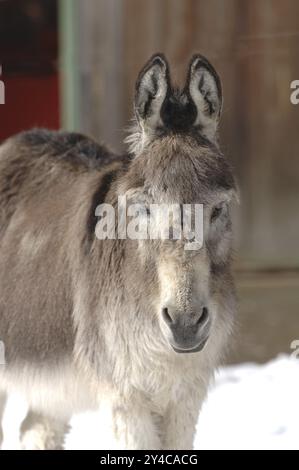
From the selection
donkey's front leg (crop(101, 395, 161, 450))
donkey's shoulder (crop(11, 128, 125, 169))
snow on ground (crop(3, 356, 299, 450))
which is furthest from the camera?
snow on ground (crop(3, 356, 299, 450))

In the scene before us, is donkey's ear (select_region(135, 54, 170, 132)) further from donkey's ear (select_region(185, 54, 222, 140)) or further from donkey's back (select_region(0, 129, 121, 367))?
donkey's back (select_region(0, 129, 121, 367))

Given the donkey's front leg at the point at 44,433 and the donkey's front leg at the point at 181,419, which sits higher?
the donkey's front leg at the point at 181,419

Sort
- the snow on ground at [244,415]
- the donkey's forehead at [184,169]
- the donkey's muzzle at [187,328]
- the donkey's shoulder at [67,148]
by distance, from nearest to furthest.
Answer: the donkey's muzzle at [187,328], the donkey's forehead at [184,169], the donkey's shoulder at [67,148], the snow on ground at [244,415]

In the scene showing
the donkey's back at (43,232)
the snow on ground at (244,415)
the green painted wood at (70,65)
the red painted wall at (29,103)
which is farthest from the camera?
the red painted wall at (29,103)

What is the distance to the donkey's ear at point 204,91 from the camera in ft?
14.8

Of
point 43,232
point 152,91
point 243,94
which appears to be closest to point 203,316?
point 152,91

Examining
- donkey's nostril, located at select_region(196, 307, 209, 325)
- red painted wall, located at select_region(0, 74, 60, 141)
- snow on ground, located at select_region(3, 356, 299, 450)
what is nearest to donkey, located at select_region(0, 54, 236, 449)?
donkey's nostril, located at select_region(196, 307, 209, 325)

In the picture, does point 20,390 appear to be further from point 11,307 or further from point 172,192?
point 172,192

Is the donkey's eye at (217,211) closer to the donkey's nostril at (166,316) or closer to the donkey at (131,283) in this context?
the donkey at (131,283)

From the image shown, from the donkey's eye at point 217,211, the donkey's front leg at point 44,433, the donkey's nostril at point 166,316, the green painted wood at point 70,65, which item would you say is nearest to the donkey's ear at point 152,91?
the donkey's eye at point 217,211

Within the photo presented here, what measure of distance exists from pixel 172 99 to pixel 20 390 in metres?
1.59

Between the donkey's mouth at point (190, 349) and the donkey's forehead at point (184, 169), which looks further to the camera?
the donkey's forehead at point (184, 169)

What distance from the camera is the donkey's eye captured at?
4.36 metres
